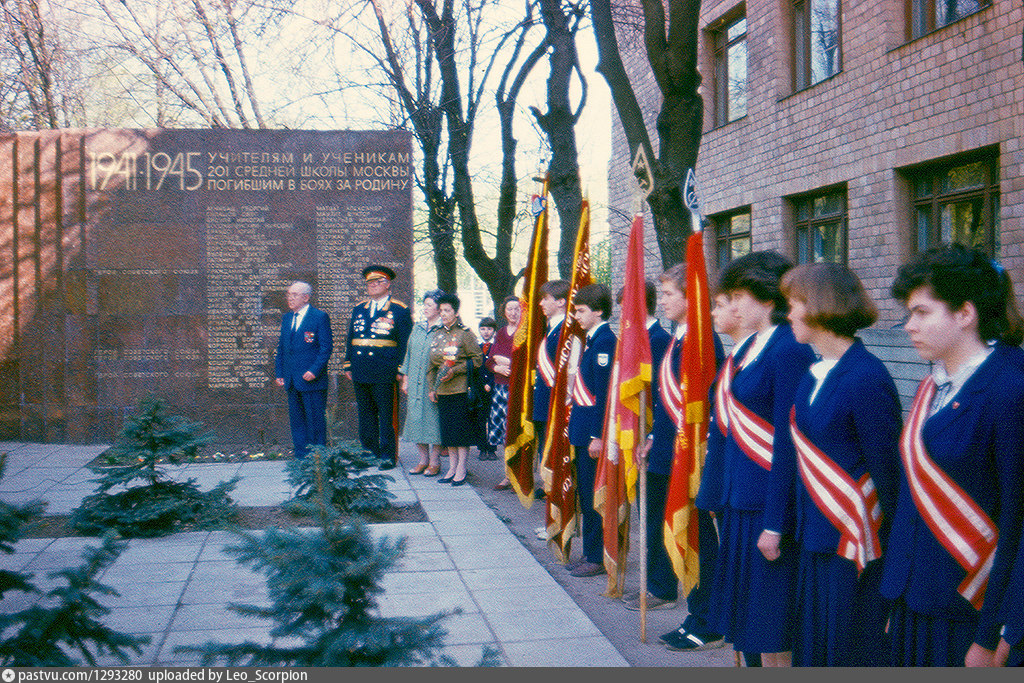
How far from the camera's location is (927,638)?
102 inches

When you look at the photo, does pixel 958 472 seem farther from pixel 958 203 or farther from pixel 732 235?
pixel 732 235

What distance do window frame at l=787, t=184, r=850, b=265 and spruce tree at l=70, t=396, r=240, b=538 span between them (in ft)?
25.8

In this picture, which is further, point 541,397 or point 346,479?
point 346,479

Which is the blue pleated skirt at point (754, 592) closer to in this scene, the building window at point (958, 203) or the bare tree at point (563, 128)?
the building window at point (958, 203)

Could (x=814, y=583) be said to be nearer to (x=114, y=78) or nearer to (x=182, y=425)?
(x=182, y=425)

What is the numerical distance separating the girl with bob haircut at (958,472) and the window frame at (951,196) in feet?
19.0

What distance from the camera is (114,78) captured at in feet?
67.8

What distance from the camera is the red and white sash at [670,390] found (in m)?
4.54

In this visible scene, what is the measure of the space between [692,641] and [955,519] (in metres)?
2.09

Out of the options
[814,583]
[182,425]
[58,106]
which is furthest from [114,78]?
[814,583]

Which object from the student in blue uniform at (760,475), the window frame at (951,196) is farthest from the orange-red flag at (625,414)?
the window frame at (951,196)

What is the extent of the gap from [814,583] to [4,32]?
18387mm

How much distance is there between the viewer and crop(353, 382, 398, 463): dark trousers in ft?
31.6

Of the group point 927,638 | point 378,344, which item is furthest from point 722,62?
point 927,638
